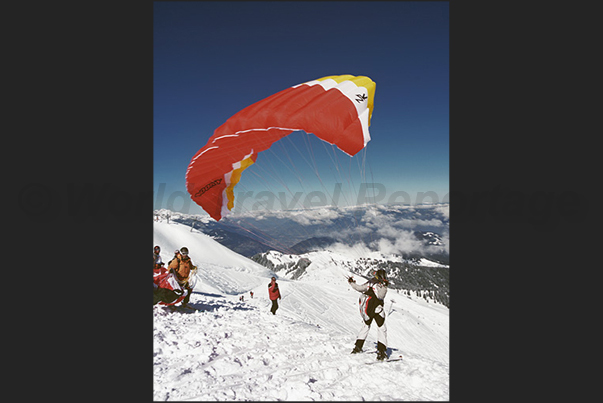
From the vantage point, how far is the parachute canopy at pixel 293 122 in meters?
4.52

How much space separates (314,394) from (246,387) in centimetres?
83

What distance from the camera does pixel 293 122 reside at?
453 cm

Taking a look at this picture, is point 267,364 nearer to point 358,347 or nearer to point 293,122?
point 358,347

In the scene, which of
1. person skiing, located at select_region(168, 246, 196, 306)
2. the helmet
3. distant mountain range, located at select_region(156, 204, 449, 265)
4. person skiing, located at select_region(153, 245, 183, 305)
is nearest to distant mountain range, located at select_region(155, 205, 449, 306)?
distant mountain range, located at select_region(156, 204, 449, 265)

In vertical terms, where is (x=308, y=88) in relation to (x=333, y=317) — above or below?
above

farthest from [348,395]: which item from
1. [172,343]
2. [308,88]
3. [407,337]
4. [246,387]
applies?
[407,337]

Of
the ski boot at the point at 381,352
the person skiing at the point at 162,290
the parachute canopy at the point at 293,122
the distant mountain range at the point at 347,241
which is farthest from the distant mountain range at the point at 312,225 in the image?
the person skiing at the point at 162,290

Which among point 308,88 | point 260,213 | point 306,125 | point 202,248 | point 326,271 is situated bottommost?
point 326,271

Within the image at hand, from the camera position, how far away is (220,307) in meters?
7.48

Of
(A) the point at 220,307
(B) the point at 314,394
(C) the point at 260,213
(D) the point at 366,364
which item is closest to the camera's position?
(B) the point at 314,394

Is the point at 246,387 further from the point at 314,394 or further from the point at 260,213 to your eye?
the point at 260,213

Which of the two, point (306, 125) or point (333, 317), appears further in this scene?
point (333, 317)

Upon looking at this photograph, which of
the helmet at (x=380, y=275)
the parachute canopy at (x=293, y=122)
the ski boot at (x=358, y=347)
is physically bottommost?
the ski boot at (x=358, y=347)

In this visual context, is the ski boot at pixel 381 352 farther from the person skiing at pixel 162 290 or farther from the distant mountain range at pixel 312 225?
the person skiing at pixel 162 290
